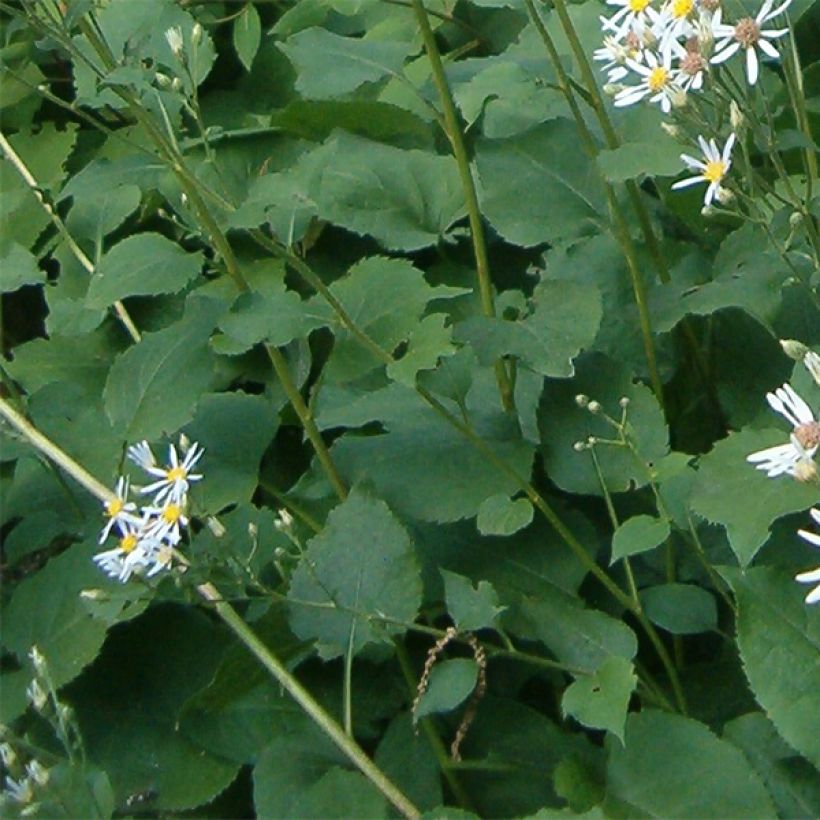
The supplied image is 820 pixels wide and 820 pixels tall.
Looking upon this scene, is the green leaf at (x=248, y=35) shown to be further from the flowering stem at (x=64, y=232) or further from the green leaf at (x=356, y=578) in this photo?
the green leaf at (x=356, y=578)

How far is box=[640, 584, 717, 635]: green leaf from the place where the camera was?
1.93m

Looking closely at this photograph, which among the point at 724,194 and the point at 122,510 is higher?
the point at 724,194

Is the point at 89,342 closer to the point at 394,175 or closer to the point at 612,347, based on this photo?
the point at 394,175

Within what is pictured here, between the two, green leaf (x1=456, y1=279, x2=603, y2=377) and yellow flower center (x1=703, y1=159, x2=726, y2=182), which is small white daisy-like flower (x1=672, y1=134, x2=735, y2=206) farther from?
green leaf (x1=456, y1=279, x2=603, y2=377)

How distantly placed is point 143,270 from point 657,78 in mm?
792

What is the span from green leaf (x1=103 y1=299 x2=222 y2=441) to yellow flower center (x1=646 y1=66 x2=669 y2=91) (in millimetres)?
756

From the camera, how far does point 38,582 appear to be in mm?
2342

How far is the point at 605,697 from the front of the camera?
173 cm

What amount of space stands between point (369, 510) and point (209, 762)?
52cm

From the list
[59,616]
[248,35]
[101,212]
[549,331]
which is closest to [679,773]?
[549,331]

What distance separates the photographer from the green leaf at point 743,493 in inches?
66.3

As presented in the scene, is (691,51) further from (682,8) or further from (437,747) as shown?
(437,747)

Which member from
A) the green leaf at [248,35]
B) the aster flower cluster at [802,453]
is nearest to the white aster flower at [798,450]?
the aster flower cluster at [802,453]

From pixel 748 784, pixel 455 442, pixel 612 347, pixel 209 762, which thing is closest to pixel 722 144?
pixel 612 347
